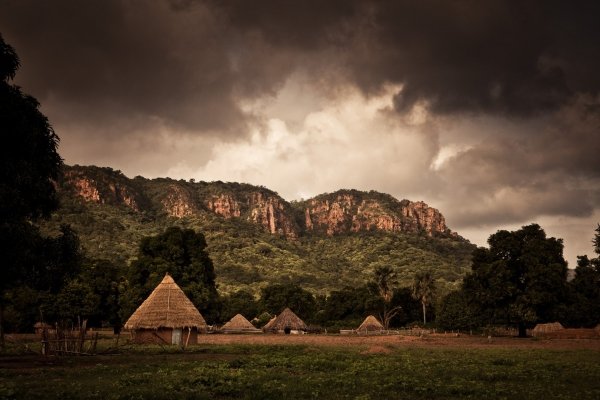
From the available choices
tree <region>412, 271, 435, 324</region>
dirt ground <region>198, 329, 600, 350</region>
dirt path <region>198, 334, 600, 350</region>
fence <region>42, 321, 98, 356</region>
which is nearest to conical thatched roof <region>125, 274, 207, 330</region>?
dirt path <region>198, 334, 600, 350</region>

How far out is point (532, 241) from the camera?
59.8m

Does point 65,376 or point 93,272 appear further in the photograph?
point 93,272

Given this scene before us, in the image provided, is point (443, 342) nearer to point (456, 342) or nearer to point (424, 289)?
point (456, 342)

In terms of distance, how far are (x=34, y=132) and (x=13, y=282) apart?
795 centimetres

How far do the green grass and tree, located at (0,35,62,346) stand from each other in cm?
506

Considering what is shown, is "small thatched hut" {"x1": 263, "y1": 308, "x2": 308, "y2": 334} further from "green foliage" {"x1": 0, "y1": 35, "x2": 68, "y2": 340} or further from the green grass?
"green foliage" {"x1": 0, "y1": 35, "x2": 68, "y2": 340}

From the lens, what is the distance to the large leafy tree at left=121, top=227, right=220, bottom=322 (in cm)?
5738

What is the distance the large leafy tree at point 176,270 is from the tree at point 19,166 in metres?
35.0

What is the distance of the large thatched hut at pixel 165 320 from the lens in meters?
41.8

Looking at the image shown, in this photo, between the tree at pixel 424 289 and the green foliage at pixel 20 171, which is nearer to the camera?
the green foliage at pixel 20 171

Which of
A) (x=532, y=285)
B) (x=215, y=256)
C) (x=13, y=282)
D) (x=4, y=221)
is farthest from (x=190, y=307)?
(x=215, y=256)

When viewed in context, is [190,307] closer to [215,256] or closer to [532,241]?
[532,241]

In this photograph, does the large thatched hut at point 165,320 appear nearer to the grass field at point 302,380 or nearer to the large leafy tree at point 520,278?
the grass field at point 302,380

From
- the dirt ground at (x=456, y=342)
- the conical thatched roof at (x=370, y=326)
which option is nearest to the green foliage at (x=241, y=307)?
the conical thatched roof at (x=370, y=326)
